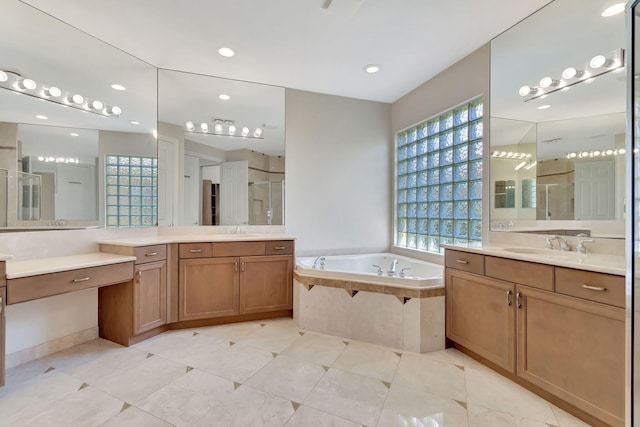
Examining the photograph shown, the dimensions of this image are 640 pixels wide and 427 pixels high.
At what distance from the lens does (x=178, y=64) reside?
2.76 metres

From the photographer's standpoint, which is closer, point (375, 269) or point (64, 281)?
point (64, 281)

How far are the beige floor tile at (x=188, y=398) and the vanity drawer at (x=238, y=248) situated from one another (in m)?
1.04

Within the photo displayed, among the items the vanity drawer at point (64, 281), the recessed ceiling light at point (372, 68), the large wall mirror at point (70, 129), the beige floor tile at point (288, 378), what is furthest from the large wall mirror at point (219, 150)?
the beige floor tile at point (288, 378)

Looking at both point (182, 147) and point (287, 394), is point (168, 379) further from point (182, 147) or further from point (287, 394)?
point (182, 147)

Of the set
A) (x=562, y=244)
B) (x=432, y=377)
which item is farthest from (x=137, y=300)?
(x=562, y=244)

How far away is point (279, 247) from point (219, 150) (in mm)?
1301

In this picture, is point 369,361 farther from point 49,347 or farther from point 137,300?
point 49,347

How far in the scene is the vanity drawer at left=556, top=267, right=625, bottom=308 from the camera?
1294 mm

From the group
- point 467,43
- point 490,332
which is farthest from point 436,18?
point 490,332

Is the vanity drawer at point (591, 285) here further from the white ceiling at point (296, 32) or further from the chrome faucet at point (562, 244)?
the white ceiling at point (296, 32)

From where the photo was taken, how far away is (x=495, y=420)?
4.83 ft

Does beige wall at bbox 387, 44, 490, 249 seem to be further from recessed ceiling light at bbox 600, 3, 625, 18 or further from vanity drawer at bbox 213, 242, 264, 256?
vanity drawer at bbox 213, 242, 264, 256

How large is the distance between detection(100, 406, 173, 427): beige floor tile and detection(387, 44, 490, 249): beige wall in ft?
8.69

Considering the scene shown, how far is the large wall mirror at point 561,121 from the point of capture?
1.70 meters
